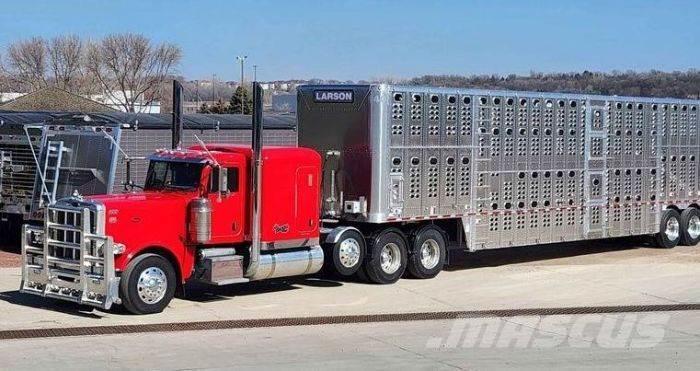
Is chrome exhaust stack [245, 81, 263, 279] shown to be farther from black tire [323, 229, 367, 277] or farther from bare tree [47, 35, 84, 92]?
bare tree [47, 35, 84, 92]

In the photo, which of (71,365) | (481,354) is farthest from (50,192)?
(481,354)

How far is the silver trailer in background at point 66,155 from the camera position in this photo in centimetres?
1895

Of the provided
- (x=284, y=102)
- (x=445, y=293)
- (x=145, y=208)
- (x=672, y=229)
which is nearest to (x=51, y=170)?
(x=284, y=102)

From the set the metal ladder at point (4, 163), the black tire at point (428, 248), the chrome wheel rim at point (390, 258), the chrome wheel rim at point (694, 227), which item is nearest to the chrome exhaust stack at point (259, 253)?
the chrome wheel rim at point (390, 258)

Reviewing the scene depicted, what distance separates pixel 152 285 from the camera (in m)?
13.6

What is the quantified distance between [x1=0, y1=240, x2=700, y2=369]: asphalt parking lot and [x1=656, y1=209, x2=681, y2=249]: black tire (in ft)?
3.12

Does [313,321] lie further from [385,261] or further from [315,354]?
[385,261]

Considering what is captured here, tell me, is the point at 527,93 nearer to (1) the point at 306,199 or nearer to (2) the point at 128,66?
(1) the point at 306,199

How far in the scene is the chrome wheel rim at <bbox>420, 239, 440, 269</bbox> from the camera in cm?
1784

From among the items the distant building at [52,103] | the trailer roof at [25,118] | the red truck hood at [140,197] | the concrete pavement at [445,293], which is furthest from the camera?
the distant building at [52,103]

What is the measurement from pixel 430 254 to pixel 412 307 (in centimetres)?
306

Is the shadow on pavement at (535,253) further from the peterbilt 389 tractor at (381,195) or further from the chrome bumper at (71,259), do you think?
the chrome bumper at (71,259)

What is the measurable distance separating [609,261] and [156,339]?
11971 mm

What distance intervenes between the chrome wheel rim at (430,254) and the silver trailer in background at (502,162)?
14.1 inches
